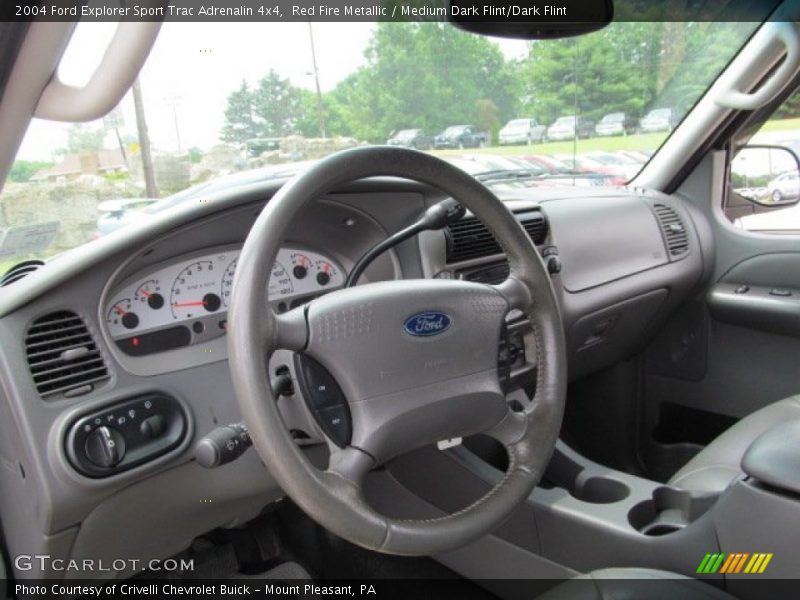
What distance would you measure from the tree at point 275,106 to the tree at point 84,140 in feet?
1.60

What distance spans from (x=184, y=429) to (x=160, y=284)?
309 millimetres

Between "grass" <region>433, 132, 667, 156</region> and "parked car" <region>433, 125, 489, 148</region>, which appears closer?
"parked car" <region>433, 125, 489, 148</region>

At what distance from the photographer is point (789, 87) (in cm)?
246

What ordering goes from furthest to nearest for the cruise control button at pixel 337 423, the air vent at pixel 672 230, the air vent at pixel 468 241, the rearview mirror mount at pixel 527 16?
the air vent at pixel 672 230
the air vent at pixel 468 241
the rearview mirror mount at pixel 527 16
the cruise control button at pixel 337 423

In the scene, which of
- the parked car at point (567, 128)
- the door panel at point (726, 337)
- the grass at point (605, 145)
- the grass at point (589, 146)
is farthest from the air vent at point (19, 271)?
the door panel at point (726, 337)

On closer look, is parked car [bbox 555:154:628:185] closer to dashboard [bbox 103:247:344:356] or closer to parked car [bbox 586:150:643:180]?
parked car [bbox 586:150:643:180]

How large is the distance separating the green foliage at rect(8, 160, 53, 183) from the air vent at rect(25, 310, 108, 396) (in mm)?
251

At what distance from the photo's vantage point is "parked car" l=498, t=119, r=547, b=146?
2314mm

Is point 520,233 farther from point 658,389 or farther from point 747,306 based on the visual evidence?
point 658,389

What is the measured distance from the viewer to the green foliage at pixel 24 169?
95cm

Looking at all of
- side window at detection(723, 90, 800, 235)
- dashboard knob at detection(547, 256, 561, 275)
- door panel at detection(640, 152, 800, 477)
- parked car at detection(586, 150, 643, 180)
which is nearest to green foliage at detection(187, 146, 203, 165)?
dashboard knob at detection(547, 256, 561, 275)

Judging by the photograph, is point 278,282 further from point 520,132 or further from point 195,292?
point 520,132

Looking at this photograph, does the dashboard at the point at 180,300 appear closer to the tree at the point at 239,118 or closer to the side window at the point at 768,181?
the tree at the point at 239,118

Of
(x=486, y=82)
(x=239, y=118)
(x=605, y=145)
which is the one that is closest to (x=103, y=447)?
(x=239, y=118)
